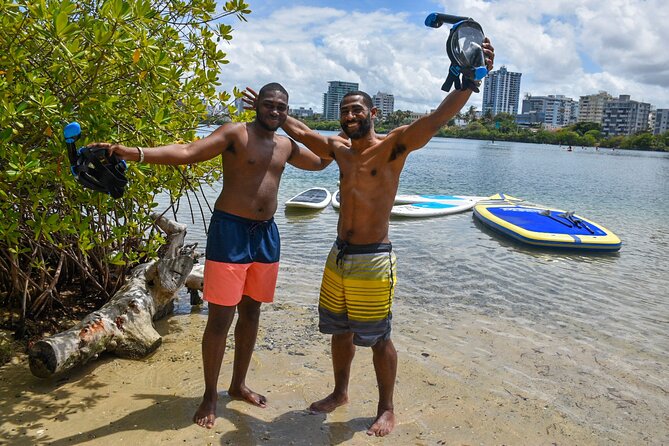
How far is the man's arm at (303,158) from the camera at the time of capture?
3.85m

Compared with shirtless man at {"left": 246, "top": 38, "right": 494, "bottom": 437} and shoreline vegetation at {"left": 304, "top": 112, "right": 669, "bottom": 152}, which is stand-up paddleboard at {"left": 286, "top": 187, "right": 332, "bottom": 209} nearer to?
shirtless man at {"left": 246, "top": 38, "right": 494, "bottom": 437}

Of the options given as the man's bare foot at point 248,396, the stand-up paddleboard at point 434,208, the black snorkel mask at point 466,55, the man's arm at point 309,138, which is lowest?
the stand-up paddleboard at point 434,208

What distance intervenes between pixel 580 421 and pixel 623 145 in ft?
372

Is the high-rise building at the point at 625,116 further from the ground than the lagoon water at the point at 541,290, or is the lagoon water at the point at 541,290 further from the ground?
the high-rise building at the point at 625,116

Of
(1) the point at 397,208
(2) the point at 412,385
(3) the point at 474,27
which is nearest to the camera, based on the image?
(3) the point at 474,27

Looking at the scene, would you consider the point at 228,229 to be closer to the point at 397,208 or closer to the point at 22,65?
the point at 22,65

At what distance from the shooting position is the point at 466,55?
3072mm

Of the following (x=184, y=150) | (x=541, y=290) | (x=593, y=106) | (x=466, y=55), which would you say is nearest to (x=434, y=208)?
(x=541, y=290)

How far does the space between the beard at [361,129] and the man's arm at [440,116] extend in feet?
0.92

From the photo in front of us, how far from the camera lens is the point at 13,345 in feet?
14.5

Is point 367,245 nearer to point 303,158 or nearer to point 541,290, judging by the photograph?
point 303,158

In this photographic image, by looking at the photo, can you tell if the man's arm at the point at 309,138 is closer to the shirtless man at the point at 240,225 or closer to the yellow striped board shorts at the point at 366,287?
the shirtless man at the point at 240,225

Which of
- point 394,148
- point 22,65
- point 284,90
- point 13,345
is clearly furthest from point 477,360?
point 22,65

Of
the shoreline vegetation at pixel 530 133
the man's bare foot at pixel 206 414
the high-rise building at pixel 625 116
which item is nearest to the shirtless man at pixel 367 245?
the man's bare foot at pixel 206 414
